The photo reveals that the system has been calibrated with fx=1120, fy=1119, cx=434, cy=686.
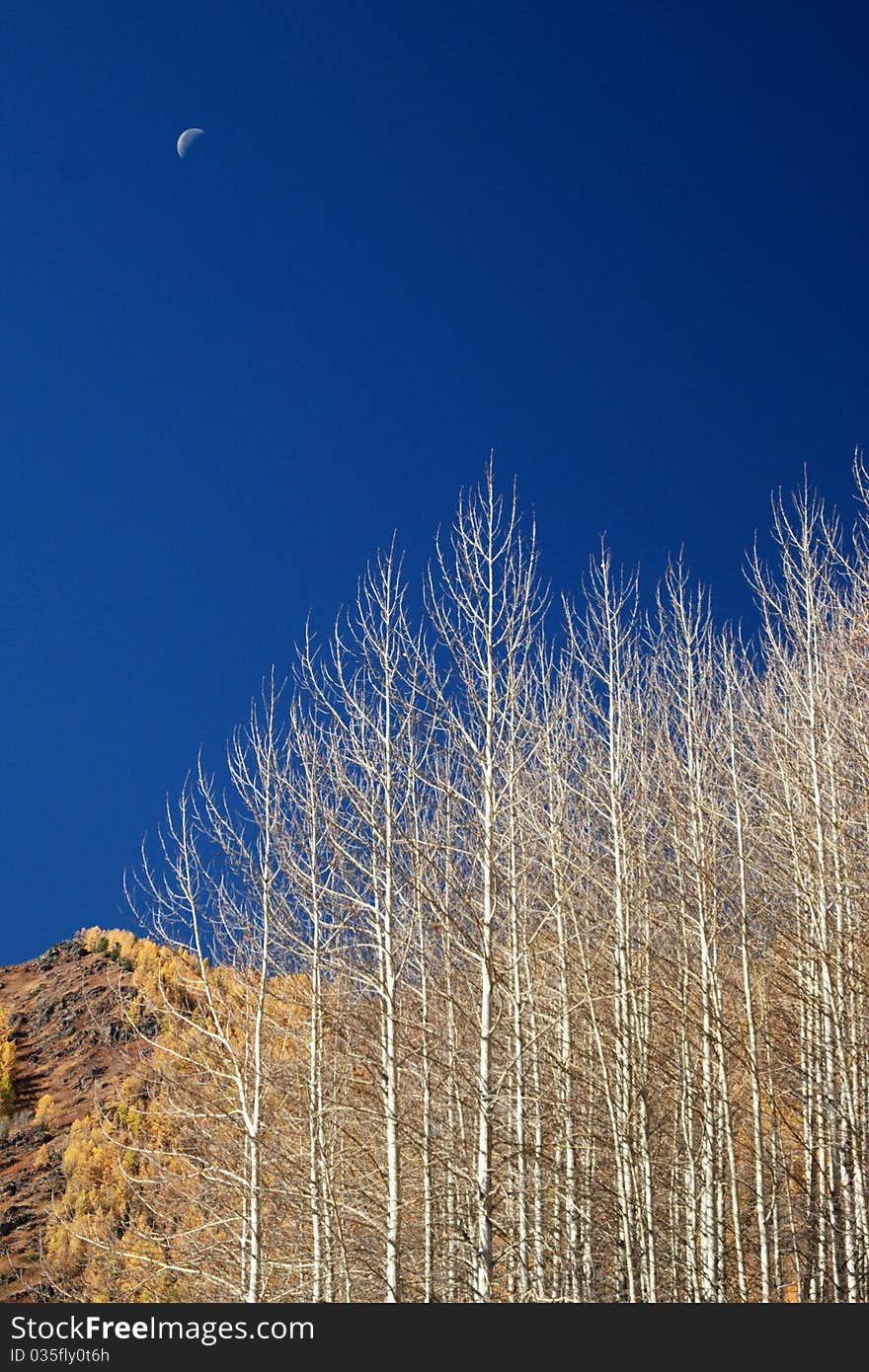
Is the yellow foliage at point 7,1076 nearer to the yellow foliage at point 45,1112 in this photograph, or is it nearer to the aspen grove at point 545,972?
the yellow foliage at point 45,1112

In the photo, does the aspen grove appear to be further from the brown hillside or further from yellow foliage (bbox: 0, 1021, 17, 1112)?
yellow foliage (bbox: 0, 1021, 17, 1112)

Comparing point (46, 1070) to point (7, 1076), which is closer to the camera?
point (7, 1076)

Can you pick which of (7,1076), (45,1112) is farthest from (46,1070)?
(45,1112)

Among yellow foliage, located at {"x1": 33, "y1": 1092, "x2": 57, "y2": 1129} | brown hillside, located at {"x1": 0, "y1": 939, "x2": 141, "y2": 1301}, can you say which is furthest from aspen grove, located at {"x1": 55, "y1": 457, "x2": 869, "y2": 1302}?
yellow foliage, located at {"x1": 33, "y1": 1092, "x2": 57, "y2": 1129}

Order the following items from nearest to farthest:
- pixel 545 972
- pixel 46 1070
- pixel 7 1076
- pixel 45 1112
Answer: pixel 545 972, pixel 45 1112, pixel 7 1076, pixel 46 1070

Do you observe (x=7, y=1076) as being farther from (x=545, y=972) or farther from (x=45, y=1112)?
(x=545, y=972)

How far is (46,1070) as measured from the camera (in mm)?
35188

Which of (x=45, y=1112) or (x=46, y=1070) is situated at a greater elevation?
(x=46, y=1070)

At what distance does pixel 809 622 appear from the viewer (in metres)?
11.4

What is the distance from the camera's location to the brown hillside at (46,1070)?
2864 centimetres

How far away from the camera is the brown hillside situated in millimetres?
28641

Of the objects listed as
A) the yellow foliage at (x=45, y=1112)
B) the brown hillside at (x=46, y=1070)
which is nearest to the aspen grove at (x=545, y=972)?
the brown hillside at (x=46, y=1070)
